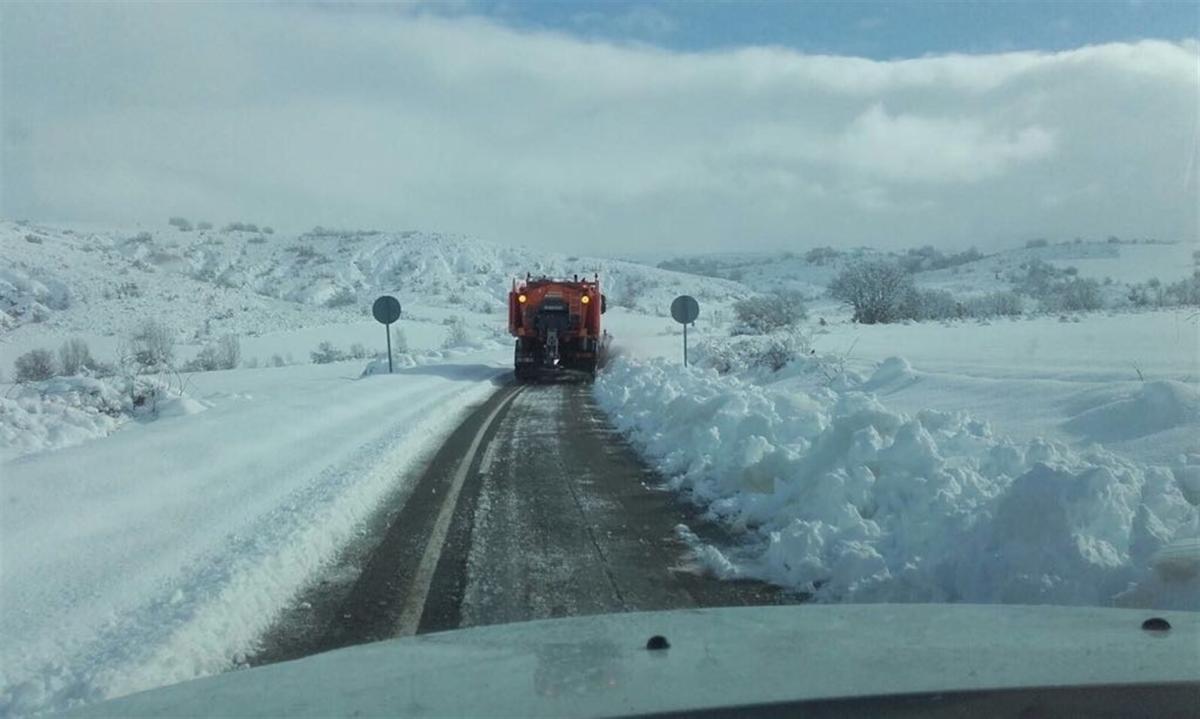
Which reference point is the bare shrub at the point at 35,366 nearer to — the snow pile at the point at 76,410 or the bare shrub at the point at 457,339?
the snow pile at the point at 76,410

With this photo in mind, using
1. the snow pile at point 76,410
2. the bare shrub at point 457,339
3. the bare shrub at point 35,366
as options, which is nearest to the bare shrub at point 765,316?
the bare shrub at point 457,339

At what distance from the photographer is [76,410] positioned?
1788cm

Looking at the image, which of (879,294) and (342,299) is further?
(342,299)

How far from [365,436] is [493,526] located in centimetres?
757

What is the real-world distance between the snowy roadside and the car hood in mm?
1781

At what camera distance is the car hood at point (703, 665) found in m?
3.75

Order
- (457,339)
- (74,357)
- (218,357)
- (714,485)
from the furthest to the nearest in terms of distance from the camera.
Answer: (457,339)
(218,357)
(74,357)
(714,485)

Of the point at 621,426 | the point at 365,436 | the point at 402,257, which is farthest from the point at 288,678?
the point at 402,257

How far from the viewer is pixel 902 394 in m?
18.7

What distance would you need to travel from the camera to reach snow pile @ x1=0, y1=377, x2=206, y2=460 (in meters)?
15.2

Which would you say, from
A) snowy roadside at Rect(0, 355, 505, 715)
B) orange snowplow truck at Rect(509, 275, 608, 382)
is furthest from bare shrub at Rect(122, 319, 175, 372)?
snowy roadside at Rect(0, 355, 505, 715)

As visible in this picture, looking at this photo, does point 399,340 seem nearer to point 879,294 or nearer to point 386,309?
point 879,294

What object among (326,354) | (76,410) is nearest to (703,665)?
(76,410)

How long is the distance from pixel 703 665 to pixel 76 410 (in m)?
16.4
